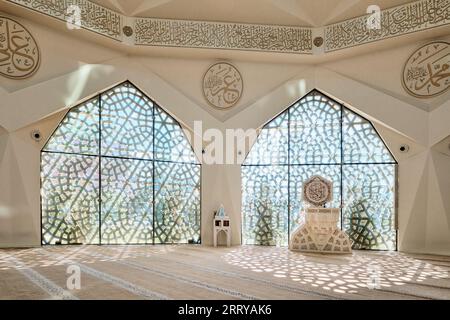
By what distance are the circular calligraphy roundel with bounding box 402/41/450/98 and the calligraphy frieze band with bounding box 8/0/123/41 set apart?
4828 millimetres

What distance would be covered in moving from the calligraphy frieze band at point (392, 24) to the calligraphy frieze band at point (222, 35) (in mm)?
482

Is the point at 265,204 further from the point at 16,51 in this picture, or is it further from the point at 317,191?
the point at 16,51

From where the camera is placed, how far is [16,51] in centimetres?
569

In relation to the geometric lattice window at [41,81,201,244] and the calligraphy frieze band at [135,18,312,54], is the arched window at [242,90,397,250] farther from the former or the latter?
the geometric lattice window at [41,81,201,244]

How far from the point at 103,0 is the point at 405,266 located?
5851 mm

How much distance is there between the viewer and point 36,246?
18.8 ft

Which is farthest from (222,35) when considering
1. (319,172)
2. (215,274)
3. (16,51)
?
(215,274)

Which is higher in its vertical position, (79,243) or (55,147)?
(55,147)

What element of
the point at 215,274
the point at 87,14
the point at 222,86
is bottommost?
the point at 215,274

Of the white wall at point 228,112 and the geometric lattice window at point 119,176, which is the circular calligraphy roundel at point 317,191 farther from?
the geometric lattice window at point 119,176

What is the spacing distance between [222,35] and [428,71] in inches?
136

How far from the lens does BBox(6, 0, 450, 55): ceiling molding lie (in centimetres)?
580

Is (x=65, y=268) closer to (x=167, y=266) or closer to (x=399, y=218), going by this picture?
(x=167, y=266)
